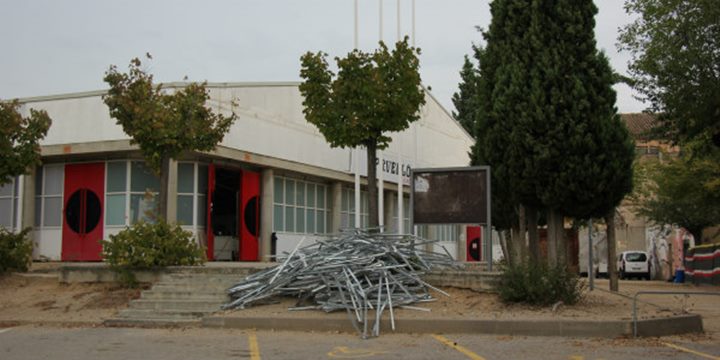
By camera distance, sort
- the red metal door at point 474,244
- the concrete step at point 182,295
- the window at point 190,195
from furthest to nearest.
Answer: the red metal door at point 474,244
the window at point 190,195
the concrete step at point 182,295

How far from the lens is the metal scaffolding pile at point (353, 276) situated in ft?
43.3

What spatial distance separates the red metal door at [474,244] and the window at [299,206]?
14088 mm

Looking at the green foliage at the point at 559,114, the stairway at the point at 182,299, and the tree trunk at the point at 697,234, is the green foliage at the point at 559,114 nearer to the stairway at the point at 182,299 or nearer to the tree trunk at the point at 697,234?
the stairway at the point at 182,299

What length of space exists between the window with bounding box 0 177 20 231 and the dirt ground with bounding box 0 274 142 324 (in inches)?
398

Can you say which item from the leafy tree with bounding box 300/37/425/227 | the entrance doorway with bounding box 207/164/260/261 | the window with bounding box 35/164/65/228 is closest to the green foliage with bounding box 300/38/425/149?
the leafy tree with bounding box 300/37/425/227

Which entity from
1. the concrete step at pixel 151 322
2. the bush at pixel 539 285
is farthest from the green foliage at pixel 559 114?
the concrete step at pixel 151 322

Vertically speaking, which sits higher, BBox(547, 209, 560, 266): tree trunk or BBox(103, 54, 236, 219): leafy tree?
BBox(103, 54, 236, 219): leafy tree

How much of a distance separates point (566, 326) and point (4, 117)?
537 inches

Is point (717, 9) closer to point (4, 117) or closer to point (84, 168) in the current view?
point (4, 117)

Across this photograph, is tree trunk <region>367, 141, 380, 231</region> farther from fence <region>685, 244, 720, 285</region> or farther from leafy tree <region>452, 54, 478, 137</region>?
leafy tree <region>452, 54, 478, 137</region>

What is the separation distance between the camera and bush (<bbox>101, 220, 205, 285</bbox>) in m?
16.2

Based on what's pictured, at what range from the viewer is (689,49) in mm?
16000

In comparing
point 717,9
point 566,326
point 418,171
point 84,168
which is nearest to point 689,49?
point 717,9

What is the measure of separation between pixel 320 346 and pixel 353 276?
255 cm
